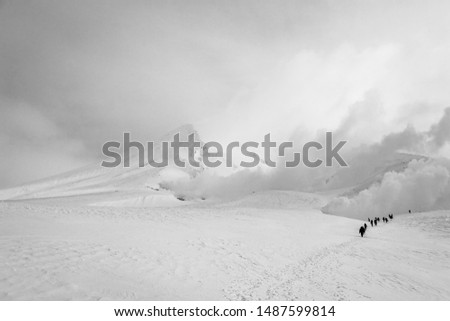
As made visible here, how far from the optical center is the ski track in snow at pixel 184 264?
386 inches

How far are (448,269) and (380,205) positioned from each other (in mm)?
77518

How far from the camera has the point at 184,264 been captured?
1334 cm

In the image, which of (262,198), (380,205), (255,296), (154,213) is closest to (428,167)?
(380,205)

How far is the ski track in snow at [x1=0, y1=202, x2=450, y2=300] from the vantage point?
9812 millimetres

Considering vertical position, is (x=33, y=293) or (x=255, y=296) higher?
(x=33, y=293)

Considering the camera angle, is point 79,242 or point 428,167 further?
point 428,167
